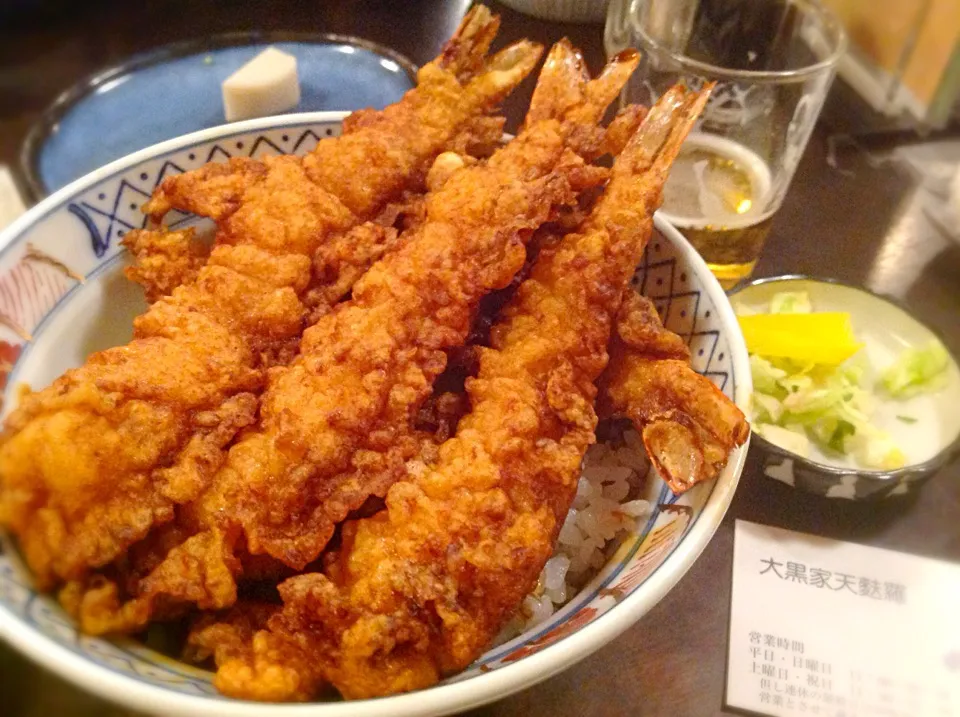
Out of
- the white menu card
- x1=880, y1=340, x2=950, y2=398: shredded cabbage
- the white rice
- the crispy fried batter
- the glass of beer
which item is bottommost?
the white menu card

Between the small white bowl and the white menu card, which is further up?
the small white bowl

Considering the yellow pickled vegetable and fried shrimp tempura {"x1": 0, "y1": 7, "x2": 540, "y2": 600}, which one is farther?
the yellow pickled vegetable

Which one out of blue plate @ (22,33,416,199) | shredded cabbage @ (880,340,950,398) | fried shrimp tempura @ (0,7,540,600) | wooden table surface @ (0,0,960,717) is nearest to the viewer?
fried shrimp tempura @ (0,7,540,600)

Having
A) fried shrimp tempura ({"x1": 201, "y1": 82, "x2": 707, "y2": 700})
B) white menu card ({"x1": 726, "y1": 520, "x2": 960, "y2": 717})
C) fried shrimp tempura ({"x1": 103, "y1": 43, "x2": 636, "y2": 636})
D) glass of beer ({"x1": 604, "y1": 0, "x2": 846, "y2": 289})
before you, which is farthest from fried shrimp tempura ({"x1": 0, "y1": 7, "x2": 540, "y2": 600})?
white menu card ({"x1": 726, "y1": 520, "x2": 960, "y2": 717})

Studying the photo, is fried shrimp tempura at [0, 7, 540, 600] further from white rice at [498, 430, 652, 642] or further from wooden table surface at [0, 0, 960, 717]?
white rice at [498, 430, 652, 642]

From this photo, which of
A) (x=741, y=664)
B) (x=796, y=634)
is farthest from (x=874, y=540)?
(x=741, y=664)

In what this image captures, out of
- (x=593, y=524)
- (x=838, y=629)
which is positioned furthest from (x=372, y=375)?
(x=838, y=629)

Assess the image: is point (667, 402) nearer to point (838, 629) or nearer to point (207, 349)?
point (838, 629)
